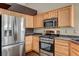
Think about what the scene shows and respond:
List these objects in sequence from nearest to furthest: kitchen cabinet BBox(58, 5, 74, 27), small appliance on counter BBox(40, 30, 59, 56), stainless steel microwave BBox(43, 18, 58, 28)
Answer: kitchen cabinet BBox(58, 5, 74, 27) → small appliance on counter BBox(40, 30, 59, 56) → stainless steel microwave BBox(43, 18, 58, 28)

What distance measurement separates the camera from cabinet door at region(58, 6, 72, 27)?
267 centimetres

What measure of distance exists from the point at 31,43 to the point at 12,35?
104 cm

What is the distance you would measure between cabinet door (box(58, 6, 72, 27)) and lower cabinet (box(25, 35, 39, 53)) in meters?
0.98

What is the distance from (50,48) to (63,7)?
3.65ft

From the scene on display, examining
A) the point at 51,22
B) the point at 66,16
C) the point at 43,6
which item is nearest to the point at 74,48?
the point at 66,16

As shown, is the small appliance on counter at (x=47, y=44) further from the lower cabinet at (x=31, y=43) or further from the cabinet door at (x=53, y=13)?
the cabinet door at (x=53, y=13)

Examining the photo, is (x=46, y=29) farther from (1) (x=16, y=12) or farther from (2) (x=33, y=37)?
(1) (x=16, y=12)

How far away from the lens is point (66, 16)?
275 cm

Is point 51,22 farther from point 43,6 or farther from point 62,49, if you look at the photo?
point 62,49

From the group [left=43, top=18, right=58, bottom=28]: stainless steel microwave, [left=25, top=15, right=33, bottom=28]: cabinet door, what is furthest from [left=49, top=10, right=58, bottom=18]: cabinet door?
[left=25, top=15, right=33, bottom=28]: cabinet door

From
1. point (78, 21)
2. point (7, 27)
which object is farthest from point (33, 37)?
point (78, 21)

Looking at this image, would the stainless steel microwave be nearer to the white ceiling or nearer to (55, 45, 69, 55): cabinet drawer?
the white ceiling

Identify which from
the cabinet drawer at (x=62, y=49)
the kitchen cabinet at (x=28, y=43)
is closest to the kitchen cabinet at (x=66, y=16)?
the cabinet drawer at (x=62, y=49)

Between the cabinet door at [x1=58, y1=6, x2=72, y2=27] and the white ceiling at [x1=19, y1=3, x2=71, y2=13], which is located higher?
the white ceiling at [x1=19, y1=3, x2=71, y2=13]
